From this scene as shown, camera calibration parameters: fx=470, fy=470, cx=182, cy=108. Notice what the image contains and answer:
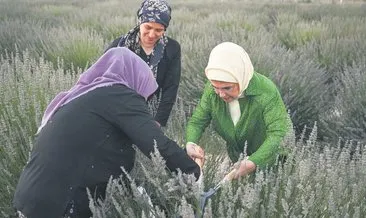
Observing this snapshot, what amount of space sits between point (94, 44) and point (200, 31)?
2.12 m

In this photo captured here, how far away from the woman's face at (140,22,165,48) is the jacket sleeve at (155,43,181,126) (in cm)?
19

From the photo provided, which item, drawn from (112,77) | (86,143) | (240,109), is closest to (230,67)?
(240,109)

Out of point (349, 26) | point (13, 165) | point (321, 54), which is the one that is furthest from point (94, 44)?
point (349, 26)

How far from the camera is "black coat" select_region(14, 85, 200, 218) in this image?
1.80 metres

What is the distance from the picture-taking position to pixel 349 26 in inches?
327

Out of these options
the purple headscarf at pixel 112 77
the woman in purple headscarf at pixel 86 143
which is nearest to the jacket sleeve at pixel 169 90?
the purple headscarf at pixel 112 77

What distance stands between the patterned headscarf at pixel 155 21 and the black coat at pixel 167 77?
42 millimetres

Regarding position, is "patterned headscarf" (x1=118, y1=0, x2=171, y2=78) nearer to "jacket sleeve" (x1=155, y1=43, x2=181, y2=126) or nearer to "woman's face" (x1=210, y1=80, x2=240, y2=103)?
"jacket sleeve" (x1=155, y1=43, x2=181, y2=126)

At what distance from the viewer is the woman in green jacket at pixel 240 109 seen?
7.57ft

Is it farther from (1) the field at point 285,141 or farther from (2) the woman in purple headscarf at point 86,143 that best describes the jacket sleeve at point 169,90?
(2) the woman in purple headscarf at point 86,143

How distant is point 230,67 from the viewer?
2293 mm

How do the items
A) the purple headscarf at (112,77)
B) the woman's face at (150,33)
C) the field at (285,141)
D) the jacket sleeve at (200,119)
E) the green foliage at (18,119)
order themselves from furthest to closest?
the woman's face at (150,33), the jacket sleeve at (200,119), the green foliage at (18,119), the purple headscarf at (112,77), the field at (285,141)

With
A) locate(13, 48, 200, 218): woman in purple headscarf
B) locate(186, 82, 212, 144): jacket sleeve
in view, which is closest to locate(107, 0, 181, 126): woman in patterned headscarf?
locate(186, 82, 212, 144): jacket sleeve

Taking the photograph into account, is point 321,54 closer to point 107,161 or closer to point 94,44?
point 94,44
